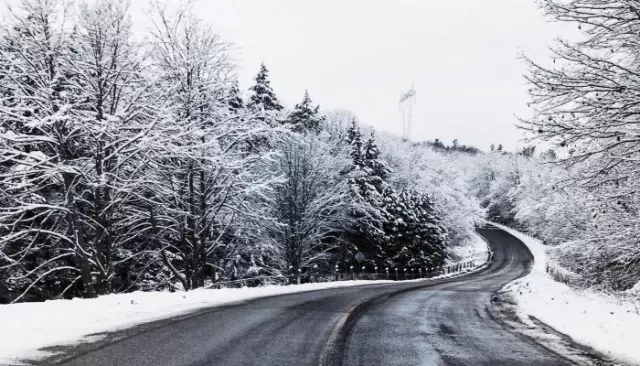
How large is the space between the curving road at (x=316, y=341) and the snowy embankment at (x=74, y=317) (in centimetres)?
49

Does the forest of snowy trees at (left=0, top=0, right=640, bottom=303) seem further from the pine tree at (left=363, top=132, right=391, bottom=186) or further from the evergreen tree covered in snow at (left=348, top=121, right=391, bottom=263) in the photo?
the pine tree at (left=363, top=132, right=391, bottom=186)

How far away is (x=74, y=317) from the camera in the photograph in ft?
29.5

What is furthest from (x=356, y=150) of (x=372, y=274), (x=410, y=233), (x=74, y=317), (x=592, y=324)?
(x=74, y=317)

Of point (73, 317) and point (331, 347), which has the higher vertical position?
point (73, 317)

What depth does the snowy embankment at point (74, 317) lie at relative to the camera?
690 cm

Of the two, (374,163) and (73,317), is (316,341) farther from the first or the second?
(374,163)

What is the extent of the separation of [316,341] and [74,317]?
4.40 metres

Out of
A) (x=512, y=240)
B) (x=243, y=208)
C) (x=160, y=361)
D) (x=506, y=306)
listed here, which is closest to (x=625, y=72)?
(x=506, y=306)

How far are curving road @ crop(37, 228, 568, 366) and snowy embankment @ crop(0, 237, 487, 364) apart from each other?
0.49 meters

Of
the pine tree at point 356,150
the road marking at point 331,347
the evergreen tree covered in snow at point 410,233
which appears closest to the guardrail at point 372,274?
the evergreen tree covered in snow at point 410,233

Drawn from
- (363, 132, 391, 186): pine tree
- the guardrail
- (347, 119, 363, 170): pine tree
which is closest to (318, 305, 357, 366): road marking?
the guardrail

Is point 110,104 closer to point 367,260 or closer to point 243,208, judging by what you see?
point 243,208

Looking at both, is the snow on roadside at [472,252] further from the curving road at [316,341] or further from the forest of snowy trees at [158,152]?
the curving road at [316,341]

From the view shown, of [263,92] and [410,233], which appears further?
[410,233]
